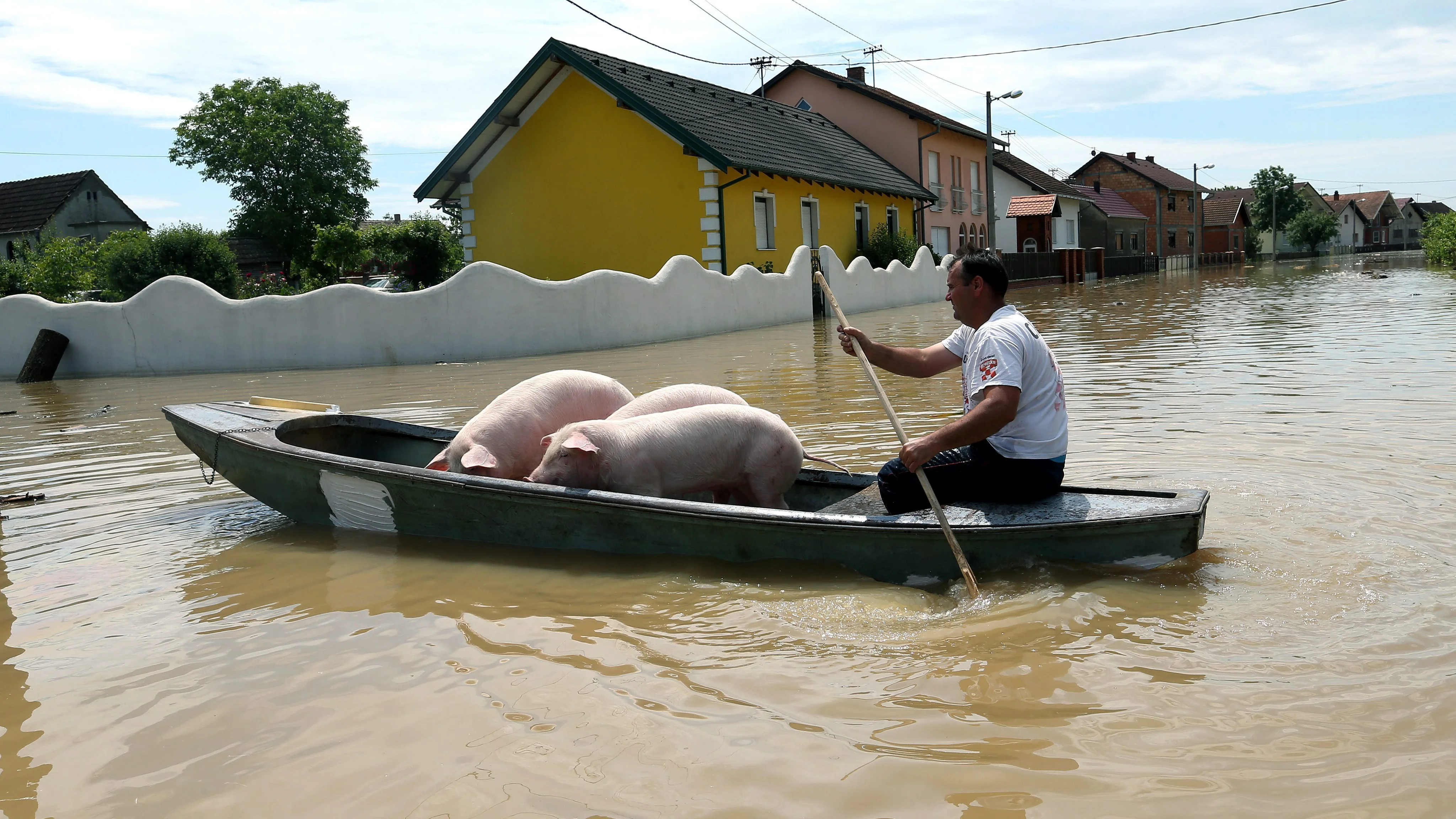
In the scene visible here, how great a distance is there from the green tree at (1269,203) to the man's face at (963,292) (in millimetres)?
97874

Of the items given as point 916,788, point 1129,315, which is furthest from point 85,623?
point 1129,315

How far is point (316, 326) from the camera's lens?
17047 mm

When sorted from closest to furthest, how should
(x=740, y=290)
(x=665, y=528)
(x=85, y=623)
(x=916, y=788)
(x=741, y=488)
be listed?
(x=916, y=788) → (x=85, y=623) → (x=665, y=528) → (x=741, y=488) → (x=740, y=290)

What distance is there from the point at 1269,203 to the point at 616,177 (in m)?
83.3

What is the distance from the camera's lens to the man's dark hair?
4.98 metres

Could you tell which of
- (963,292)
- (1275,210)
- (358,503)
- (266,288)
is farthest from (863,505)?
(1275,210)

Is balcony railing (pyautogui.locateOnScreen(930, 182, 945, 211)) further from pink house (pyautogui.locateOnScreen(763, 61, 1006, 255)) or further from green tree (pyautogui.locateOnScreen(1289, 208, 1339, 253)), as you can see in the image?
green tree (pyautogui.locateOnScreen(1289, 208, 1339, 253))

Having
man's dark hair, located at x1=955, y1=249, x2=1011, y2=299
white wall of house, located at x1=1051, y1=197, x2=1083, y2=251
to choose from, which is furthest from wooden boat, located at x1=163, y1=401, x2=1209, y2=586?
white wall of house, located at x1=1051, y1=197, x2=1083, y2=251

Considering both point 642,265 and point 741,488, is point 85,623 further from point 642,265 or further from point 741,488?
point 642,265

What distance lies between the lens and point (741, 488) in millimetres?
5773

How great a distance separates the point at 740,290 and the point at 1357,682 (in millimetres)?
18671

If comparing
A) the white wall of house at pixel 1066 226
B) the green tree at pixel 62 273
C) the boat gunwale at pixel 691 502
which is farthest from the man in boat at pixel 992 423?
the white wall of house at pixel 1066 226

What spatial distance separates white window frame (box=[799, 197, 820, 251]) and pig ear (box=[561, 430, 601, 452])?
24273mm

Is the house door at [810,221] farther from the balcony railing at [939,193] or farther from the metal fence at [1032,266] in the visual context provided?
the metal fence at [1032,266]
